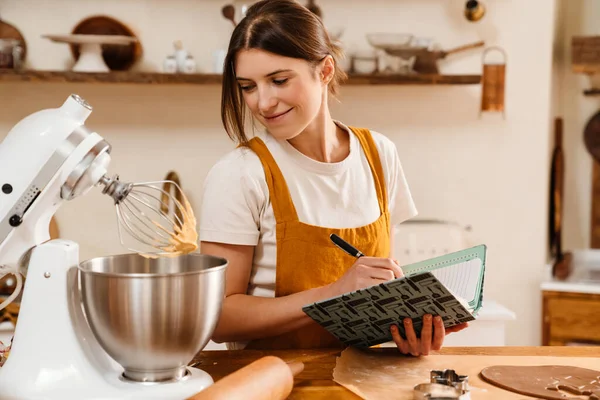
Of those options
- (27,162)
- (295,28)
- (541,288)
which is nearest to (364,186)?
(295,28)

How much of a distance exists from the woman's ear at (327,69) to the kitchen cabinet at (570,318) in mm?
1755

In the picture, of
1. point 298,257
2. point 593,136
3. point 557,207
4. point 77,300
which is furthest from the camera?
point 593,136

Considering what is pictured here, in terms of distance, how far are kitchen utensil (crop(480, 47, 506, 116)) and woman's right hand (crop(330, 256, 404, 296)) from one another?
1805 millimetres

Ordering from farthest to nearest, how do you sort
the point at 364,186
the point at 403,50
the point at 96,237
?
the point at 96,237 → the point at 403,50 → the point at 364,186

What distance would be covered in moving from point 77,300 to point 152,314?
0.55ft

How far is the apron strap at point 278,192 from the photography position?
1.47 m

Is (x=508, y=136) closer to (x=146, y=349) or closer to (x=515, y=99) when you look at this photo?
(x=515, y=99)

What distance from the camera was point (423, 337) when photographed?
129 cm

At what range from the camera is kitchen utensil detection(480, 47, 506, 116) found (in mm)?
2936

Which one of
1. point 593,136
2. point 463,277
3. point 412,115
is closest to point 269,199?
point 463,277

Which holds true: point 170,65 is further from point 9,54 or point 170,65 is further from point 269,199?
point 269,199

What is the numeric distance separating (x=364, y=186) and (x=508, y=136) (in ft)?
5.31

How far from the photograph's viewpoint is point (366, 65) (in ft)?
9.71

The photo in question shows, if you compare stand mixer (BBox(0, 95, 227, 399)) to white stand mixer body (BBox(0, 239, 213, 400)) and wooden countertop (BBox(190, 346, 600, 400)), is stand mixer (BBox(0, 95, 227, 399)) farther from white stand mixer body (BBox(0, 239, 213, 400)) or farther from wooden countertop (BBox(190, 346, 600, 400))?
wooden countertop (BBox(190, 346, 600, 400))
